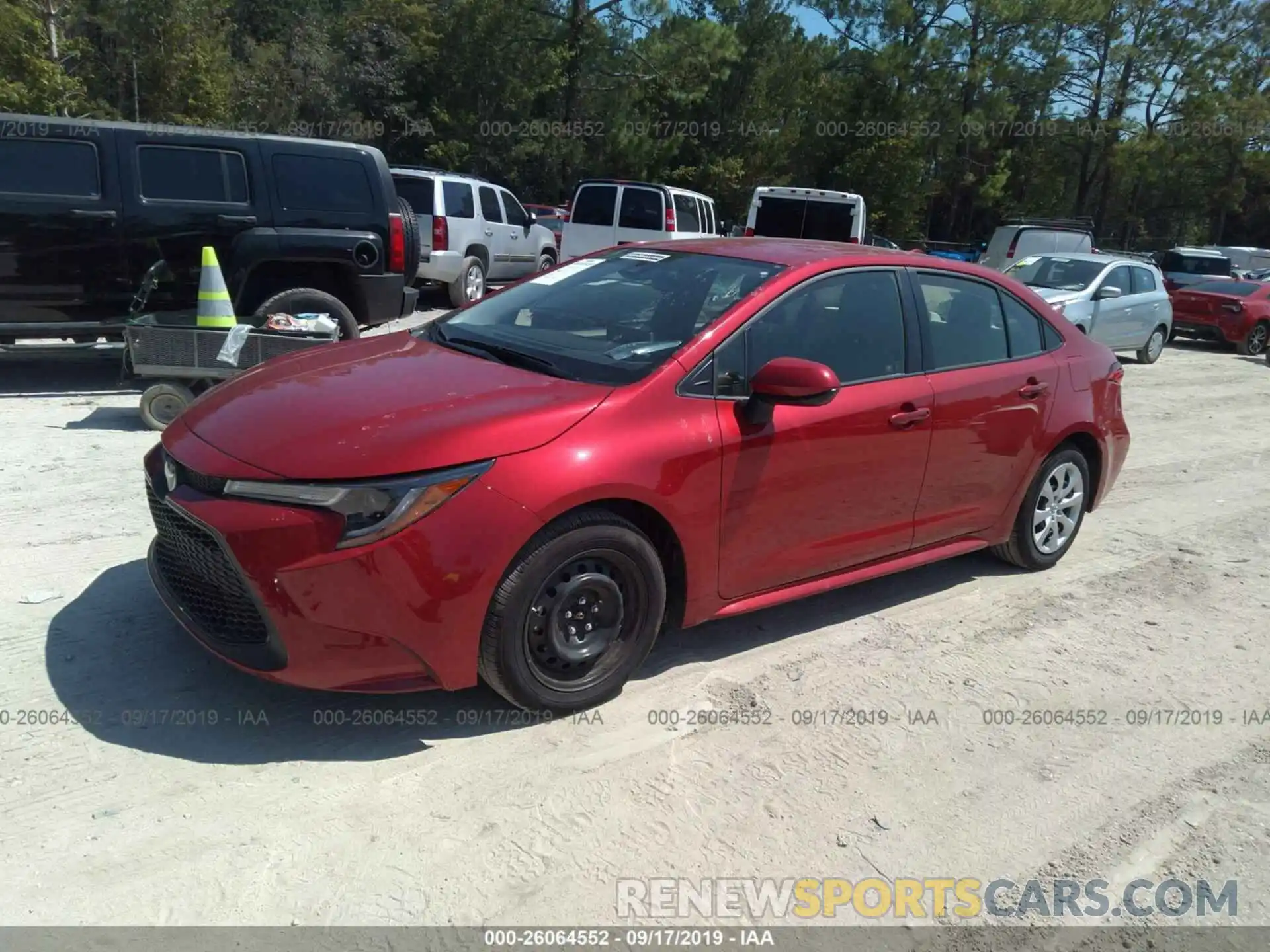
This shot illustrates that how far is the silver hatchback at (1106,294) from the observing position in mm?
13883

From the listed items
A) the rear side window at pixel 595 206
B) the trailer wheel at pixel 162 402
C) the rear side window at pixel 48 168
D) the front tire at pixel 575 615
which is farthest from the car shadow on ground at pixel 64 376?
the rear side window at pixel 595 206

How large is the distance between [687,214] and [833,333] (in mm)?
13537

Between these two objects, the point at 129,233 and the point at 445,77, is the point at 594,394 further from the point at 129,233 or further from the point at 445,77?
the point at 445,77

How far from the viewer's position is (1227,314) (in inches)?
722

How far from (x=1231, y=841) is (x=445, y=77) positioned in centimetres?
3442

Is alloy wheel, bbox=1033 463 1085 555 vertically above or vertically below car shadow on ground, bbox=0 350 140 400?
above

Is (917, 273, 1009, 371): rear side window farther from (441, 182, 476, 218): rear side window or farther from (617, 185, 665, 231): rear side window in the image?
(617, 185, 665, 231): rear side window

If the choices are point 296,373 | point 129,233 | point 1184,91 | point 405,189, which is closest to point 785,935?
point 296,373

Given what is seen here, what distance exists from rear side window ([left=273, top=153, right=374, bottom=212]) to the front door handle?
613 centimetres

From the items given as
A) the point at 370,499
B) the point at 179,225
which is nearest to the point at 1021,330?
the point at 370,499

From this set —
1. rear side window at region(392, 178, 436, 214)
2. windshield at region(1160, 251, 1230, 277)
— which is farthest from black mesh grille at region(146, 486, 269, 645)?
windshield at region(1160, 251, 1230, 277)

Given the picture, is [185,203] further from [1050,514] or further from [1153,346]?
[1153,346]

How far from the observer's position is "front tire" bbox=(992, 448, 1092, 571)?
17.7 ft

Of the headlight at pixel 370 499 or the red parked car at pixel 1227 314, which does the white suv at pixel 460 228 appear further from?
the red parked car at pixel 1227 314
